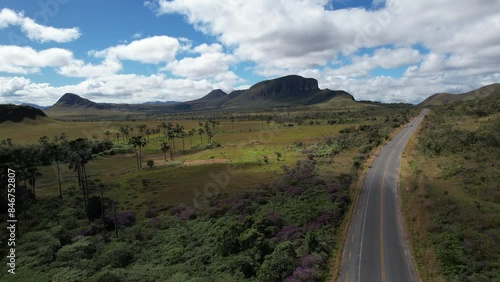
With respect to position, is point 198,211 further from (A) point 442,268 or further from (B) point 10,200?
(A) point 442,268

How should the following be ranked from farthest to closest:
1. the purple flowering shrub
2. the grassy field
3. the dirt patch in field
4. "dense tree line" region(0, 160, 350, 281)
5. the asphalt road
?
the dirt patch in field
the grassy field
the purple flowering shrub
"dense tree line" region(0, 160, 350, 281)
the asphalt road

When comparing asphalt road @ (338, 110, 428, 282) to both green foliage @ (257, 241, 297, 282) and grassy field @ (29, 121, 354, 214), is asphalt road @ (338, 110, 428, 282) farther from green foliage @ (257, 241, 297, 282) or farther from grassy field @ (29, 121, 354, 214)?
grassy field @ (29, 121, 354, 214)

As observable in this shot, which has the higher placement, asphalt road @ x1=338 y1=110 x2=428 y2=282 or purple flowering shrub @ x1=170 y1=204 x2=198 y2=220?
asphalt road @ x1=338 y1=110 x2=428 y2=282

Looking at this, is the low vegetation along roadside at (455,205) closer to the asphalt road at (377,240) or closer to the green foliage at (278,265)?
the asphalt road at (377,240)

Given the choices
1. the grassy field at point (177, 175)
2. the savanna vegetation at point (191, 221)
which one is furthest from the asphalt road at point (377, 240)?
the grassy field at point (177, 175)

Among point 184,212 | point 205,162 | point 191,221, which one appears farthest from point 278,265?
point 205,162

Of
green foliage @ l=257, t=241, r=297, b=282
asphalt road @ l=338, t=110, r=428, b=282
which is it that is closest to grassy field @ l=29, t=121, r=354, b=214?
asphalt road @ l=338, t=110, r=428, b=282
